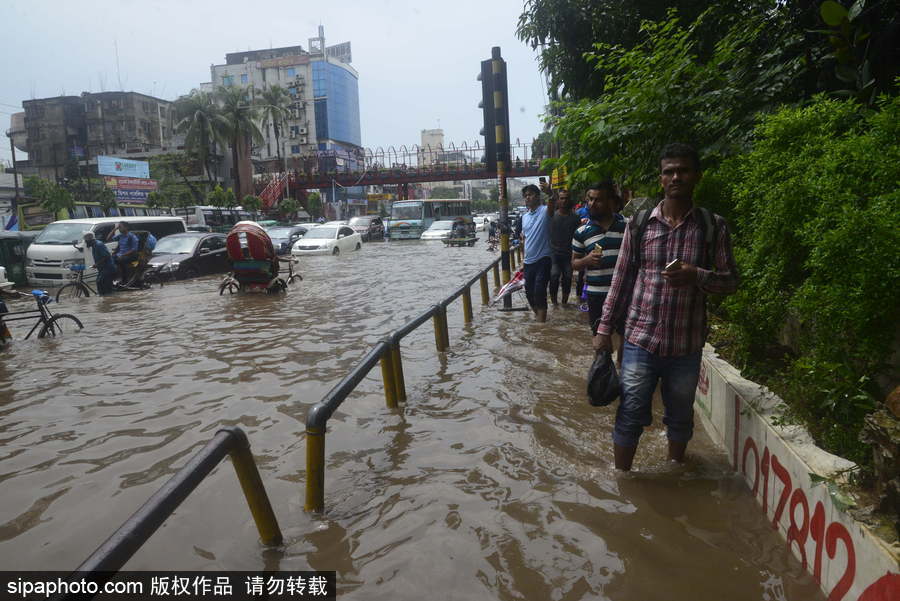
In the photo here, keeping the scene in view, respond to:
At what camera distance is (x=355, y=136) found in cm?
11462

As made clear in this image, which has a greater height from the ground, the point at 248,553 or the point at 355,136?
the point at 355,136

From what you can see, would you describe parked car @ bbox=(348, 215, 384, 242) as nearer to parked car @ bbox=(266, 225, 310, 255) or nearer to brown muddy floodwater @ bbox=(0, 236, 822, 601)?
parked car @ bbox=(266, 225, 310, 255)

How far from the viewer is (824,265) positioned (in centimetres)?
282

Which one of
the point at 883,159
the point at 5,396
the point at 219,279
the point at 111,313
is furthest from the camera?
the point at 219,279

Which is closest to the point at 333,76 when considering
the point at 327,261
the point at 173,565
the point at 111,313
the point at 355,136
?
the point at 355,136

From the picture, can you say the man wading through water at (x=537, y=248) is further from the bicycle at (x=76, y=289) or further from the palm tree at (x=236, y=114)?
the palm tree at (x=236, y=114)

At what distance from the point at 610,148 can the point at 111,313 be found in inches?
367

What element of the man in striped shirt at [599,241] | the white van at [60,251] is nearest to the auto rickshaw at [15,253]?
the white van at [60,251]

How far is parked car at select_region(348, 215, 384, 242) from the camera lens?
38.8m

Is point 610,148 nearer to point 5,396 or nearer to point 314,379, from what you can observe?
point 314,379

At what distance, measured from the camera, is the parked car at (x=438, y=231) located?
106 ft

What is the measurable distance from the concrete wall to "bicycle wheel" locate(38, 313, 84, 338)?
8.96 meters

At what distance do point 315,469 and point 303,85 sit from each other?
10555 centimetres

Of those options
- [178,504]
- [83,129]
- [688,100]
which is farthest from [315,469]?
[83,129]
